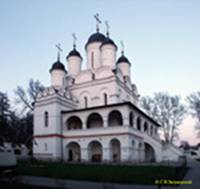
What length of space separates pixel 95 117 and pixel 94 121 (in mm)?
581

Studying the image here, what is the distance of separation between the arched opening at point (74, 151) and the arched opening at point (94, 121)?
3.13 metres

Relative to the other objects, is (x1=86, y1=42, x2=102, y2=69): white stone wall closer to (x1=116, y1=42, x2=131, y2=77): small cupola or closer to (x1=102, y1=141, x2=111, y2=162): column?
(x1=116, y1=42, x2=131, y2=77): small cupola

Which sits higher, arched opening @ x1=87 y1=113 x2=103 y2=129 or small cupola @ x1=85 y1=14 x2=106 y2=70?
small cupola @ x1=85 y1=14 x2=106 y2=70

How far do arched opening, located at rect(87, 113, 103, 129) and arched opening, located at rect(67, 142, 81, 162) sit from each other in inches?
123

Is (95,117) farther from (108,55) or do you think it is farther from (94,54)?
(94,54)

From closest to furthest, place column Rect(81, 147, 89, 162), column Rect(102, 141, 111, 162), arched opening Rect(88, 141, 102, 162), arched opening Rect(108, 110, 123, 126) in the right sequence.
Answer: column Rect(102, 141, 111, 162) → column Rect(81, 147, 89, 162) → arched opening Rect(88, 141, 102, 162) → arched opening Rect(108, 110, 123, 126)

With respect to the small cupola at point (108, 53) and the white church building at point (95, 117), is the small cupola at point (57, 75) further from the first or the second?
the small cupola at point (108, 53)

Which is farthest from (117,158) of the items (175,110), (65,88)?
(175,110)

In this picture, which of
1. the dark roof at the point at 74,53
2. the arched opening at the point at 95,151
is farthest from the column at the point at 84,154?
the dark roof at the point at 74,53

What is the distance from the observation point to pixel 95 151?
119 feet

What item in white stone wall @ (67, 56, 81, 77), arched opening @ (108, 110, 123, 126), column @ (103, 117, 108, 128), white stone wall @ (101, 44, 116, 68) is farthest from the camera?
white stone wall @ (67, 56, 81, 77)

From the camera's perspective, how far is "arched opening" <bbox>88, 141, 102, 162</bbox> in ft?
116

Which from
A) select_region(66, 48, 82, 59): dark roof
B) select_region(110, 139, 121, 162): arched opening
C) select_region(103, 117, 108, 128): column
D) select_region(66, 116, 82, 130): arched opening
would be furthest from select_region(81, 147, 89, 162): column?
select_region(66, 48, 82, 59): dark roof

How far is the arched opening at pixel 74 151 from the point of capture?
3699 centimetres
